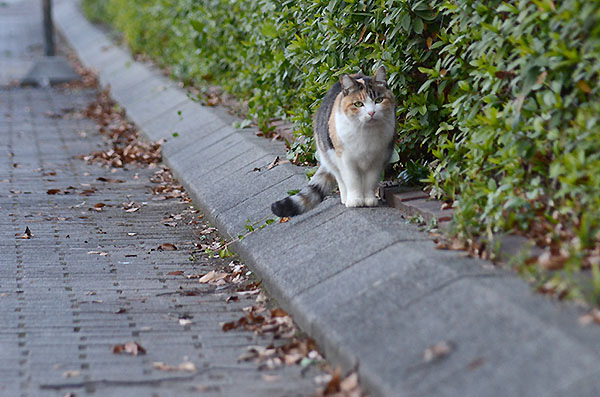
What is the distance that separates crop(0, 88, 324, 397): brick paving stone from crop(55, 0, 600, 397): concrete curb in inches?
12.8

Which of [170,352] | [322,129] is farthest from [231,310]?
[322,129]

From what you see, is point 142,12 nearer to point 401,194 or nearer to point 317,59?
point 317,59

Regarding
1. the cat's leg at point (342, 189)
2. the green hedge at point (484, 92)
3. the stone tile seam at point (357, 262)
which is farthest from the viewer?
the cat's leg at point (342, 189)

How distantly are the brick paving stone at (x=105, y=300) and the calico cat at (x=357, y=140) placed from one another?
939mm

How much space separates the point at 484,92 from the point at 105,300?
252 centimetres

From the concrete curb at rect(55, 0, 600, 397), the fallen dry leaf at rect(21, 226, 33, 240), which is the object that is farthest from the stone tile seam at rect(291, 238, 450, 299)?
the fallen dry leaf at rect(21, 226, 33, 240)

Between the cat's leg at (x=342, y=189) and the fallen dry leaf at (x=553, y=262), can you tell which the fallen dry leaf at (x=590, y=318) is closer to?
the fallen dry leaf at (x=553, y=262)

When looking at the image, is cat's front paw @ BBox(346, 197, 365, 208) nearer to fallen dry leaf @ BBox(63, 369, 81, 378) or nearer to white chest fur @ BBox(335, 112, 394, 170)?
white chest fur @ BBox(335, 112, 394, 170)

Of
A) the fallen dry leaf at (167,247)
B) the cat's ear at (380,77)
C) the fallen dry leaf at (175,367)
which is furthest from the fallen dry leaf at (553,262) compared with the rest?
the fallen dry leaf at (167,247)

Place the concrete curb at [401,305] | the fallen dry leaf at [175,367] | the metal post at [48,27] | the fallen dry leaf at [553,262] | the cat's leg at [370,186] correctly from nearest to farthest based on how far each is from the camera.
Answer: the concrete curb at [401,305], the fallen dry leaf at [553,262], the fallen dry leaf at [175,367], the cat's leg at [370,186], the metal post at [48,27]

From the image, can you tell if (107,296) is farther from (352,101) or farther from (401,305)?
(401,305)

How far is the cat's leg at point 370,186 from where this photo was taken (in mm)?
5559

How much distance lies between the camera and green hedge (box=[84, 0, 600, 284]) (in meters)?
3.99

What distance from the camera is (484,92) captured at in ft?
16.4
